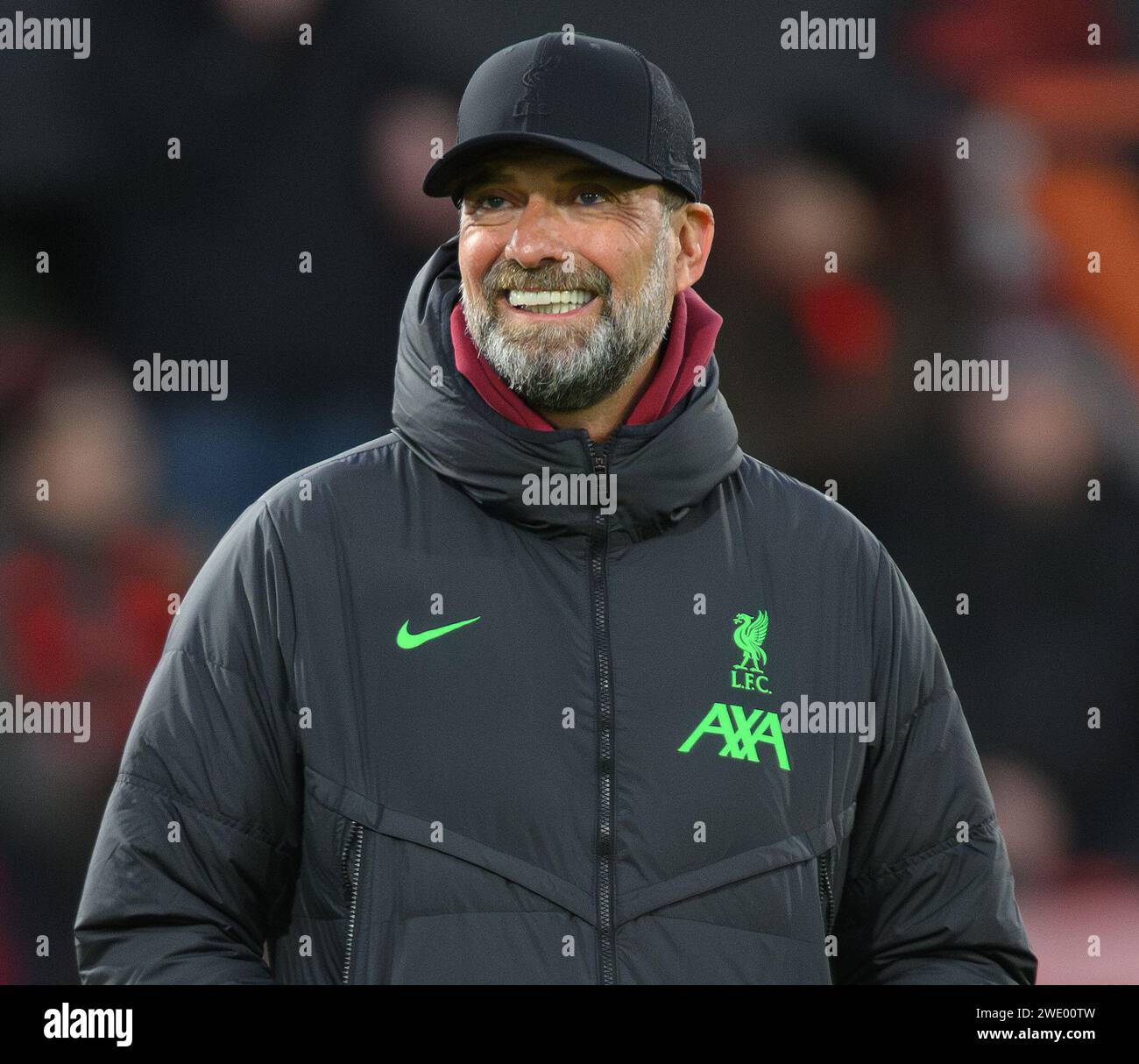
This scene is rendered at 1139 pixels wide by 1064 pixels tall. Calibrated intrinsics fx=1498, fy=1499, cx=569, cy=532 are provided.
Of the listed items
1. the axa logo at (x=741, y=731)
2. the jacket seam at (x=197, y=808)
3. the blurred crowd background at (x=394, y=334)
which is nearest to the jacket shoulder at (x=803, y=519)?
the axa logo at (x=741, y=731)

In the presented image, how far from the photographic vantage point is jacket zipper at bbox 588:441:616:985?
1436mm

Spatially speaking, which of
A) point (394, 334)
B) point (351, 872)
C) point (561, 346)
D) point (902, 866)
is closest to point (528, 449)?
point (561, 346)

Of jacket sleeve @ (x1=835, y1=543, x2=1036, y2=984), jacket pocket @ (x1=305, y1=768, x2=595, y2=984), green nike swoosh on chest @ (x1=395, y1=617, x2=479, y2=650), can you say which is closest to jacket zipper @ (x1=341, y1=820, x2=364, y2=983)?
jacket pocket @ (x1=305, y1=768, x2=595, y2=984)

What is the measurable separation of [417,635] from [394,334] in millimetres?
1702

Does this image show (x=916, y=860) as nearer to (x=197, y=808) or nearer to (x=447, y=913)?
(x=447, y=913)

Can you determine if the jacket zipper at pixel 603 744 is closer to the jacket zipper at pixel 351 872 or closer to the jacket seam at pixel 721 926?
the jacket seam at pixel 721 926

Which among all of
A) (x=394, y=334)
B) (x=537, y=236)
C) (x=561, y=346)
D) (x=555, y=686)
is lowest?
(x=555, y=686)

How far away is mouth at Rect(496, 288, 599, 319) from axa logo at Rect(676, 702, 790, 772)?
44cm

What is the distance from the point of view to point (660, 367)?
67.0 inches

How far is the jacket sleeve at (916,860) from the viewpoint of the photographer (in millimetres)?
1634

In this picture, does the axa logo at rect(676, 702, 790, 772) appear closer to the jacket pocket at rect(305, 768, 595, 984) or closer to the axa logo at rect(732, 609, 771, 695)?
the axa logo at rect(732, 609, 771, 695)

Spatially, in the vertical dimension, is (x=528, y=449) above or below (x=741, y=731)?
above

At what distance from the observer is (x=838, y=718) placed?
161 cm

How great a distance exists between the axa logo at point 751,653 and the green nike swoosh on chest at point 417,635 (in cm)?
28
